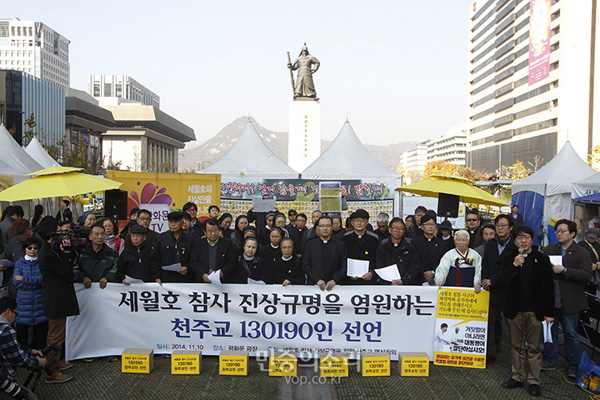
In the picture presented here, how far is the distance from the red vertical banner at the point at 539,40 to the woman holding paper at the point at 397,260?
6452 centimetres

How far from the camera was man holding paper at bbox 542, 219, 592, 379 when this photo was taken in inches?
203

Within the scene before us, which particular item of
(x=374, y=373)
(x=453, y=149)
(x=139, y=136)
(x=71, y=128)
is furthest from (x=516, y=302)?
(x=453, y=149)

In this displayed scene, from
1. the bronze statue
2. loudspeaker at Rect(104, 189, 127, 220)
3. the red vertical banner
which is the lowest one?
loudspeaker at Rect(104, 189, 127, 220)

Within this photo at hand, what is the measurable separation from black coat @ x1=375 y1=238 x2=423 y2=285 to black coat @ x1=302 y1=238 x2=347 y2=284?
480 mm

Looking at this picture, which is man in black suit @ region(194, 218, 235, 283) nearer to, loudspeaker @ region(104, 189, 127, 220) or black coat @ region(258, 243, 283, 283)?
black coat @ region(258, 243, 283, 283)

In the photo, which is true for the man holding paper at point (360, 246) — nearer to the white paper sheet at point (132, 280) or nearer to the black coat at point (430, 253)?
the black coat at point (430, 253)

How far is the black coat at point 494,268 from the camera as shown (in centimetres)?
540

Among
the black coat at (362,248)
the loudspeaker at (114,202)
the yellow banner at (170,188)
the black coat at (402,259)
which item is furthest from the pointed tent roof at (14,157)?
the black coat at (402,259)

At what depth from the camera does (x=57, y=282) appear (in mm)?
4996

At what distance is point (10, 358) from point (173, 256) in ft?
7.45

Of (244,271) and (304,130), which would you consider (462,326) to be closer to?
(244,271)

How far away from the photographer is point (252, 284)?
554 cm

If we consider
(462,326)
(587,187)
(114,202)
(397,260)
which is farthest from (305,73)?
(462,326)

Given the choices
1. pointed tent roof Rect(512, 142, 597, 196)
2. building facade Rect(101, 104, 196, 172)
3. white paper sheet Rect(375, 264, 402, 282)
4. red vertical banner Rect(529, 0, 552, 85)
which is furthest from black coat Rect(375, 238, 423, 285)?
building facade Rect(101, 104, 196, 172)
